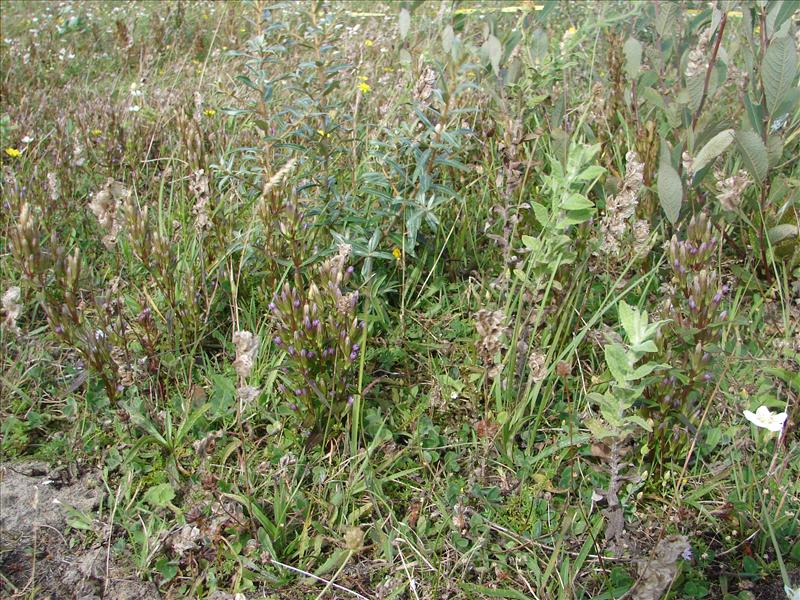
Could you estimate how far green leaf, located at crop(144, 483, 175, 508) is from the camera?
219 cm

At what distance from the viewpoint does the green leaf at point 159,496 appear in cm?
219

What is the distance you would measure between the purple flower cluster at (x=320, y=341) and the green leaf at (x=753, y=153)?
5.48 ft

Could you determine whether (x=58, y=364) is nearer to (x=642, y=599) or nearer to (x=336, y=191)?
(x=336, y=191)

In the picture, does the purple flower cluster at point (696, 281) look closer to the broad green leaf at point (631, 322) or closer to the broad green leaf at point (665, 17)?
the broad green leaf at point (631, 322)

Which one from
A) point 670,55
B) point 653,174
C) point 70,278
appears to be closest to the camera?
point 70,278

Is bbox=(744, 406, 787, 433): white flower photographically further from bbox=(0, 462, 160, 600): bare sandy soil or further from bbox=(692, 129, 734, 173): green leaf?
bbox=(0, 462, 160, 600): bare sandy soil

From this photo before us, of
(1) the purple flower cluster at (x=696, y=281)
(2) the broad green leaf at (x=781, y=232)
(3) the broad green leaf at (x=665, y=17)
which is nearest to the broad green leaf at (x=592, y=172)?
(1) the purple flower cluster at (x=696, y=281)

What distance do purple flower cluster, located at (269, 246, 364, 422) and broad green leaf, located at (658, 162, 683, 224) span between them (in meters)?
1.28

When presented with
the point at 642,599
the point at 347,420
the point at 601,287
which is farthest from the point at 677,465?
the point at 347,420

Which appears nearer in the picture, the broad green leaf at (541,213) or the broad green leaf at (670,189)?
the broad green leaf at (541,213)

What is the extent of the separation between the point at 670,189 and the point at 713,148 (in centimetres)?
21

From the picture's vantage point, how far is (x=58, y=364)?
2652 millimetres

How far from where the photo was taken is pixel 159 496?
7.23ft

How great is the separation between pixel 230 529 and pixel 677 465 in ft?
4.52
